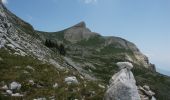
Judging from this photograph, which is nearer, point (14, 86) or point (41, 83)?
point (14, 86)

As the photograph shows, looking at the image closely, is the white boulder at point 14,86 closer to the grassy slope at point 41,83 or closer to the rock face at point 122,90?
the grassy slope at point 41,83

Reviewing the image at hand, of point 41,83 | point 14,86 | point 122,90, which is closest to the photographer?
point 122,90

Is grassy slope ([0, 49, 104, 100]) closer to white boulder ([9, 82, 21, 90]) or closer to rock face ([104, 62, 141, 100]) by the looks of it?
white boulder ([9, 82, 21, 90])

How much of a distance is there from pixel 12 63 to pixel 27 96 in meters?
7.86

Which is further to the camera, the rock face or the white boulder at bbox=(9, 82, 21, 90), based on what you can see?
the white boulder at bbox=(9, 82, 21, 90)

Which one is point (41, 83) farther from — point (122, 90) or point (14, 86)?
point (122, 90)

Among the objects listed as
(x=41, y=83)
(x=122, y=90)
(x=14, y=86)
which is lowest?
(x=122, y=90)

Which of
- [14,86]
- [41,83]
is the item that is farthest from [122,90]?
[14,86]

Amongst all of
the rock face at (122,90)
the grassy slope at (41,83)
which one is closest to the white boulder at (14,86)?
the grassy slope at (41,83)

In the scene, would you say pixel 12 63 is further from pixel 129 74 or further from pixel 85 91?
pixel 129 74

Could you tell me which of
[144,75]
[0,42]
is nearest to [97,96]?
[0,42]

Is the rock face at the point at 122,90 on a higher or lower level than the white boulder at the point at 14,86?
lower

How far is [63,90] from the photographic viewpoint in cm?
1914

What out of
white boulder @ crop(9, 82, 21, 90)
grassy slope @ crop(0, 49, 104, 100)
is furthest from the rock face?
white boulder @ crop(9, 82, 21, 90)
